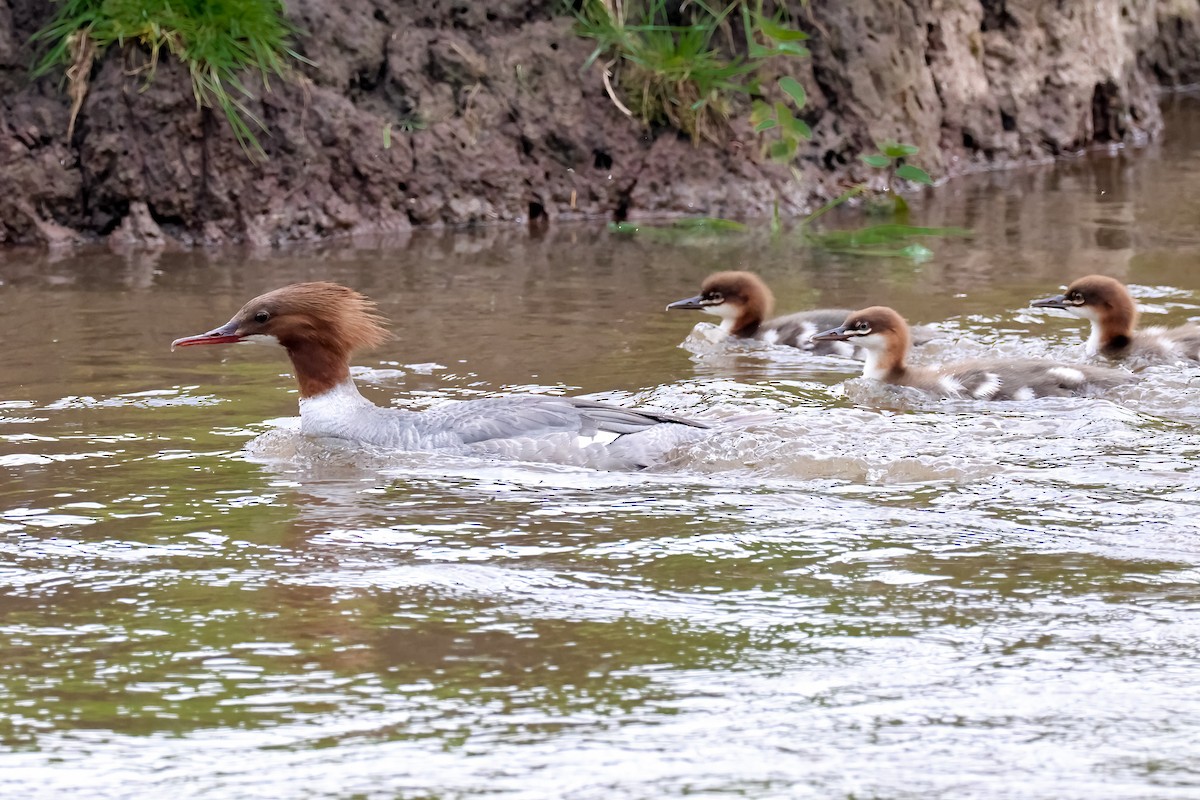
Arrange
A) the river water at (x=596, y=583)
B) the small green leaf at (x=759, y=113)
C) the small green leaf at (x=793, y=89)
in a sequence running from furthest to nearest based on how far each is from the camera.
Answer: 1. the small green leaf at (x=759, y=113)
2. the small green leaf at (x=793, y=89)
3. the river water at (x=596, y=583)

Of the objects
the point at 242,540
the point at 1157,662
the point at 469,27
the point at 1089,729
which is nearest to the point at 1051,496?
the point at 1157,662

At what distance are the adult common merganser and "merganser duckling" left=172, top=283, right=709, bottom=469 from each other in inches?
86.4

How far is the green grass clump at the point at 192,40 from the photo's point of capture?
10.5 m

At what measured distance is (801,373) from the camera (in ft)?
26.8

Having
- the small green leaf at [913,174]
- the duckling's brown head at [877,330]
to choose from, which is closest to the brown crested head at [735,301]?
the duckling's brown head at [877,330]

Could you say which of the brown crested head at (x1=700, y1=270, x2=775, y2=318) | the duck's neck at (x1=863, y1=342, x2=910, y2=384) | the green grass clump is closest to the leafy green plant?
the green grass clump

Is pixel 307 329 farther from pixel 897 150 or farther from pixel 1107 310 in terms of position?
pixel 897 150

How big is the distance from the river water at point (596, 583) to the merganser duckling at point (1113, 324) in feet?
0.95

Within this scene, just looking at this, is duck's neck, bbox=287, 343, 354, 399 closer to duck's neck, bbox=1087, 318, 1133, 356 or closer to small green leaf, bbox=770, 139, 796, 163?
duck's neck, bbox=1087, 318, 1133, 356

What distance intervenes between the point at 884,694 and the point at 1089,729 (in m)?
0.47

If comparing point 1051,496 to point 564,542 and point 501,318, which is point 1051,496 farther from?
point 501,318

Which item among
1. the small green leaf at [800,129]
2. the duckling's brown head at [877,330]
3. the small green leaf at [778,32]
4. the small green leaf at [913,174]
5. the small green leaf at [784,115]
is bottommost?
the duckling's brown head at [877,330]

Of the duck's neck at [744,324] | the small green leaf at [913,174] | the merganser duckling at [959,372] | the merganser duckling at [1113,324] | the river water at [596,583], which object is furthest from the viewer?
the small green leaf at [913,174]

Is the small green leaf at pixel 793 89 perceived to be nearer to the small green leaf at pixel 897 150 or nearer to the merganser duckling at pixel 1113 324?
the small green leaf at pixel 897 150
